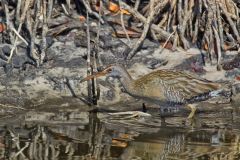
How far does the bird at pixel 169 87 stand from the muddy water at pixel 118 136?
22cm

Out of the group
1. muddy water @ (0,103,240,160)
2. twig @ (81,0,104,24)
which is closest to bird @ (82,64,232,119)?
muddy water @ (0,103,240,160)

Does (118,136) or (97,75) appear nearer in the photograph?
(118,136)

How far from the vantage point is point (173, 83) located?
10.1 meters

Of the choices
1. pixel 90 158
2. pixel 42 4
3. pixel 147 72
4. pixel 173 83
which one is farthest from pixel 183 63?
pixel 90 158

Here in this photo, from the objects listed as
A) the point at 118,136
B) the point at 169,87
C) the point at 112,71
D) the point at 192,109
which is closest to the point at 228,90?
the point at 192,109

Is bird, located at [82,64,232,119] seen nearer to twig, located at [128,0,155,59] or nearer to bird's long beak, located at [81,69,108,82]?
bird's long beak, located at [81,69,108,82]

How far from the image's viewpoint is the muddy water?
8.02m

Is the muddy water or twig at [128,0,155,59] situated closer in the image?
the muddy water

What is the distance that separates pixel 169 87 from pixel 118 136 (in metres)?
1.57

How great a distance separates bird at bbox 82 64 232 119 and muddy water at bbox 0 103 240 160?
22 centimetres

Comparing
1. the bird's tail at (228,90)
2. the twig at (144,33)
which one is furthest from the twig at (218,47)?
the twig at (144,33)

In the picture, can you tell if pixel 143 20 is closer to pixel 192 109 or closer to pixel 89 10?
pixel 89 10

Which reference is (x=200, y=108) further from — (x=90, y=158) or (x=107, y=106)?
(x=90, y=158)

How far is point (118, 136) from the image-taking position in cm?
879
